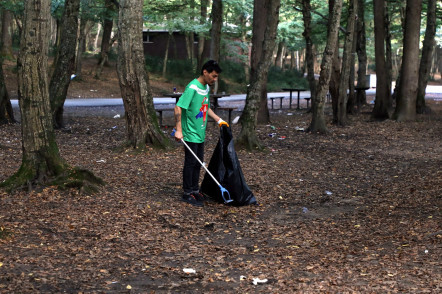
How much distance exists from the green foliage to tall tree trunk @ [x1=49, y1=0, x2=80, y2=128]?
34.8 m

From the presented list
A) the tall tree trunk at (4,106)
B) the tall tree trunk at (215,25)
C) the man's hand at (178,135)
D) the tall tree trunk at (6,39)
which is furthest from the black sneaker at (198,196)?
the tall tree trunk at (6,39)

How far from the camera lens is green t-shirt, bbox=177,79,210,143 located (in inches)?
313

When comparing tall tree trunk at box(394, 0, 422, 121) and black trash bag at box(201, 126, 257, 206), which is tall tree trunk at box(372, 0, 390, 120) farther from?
black trash bag at box(201, 126, 257, 206)

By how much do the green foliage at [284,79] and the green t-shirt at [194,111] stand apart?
136 ft

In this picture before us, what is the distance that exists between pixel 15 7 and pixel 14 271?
26.0 metres

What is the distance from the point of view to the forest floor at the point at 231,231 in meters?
5.30

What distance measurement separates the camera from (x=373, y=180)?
1093 cm

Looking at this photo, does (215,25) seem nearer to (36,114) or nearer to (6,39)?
(36,114)

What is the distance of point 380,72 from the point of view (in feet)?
71.4

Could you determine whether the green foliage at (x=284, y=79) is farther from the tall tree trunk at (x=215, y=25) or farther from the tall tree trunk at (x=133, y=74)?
the tall tree trunk at (x=133, y=74)

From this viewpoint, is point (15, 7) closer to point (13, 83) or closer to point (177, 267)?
point (13, 83)

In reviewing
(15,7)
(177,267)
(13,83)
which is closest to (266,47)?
(177,267)

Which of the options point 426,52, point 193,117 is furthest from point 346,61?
point 193,117

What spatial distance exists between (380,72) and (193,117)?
15.1 m
